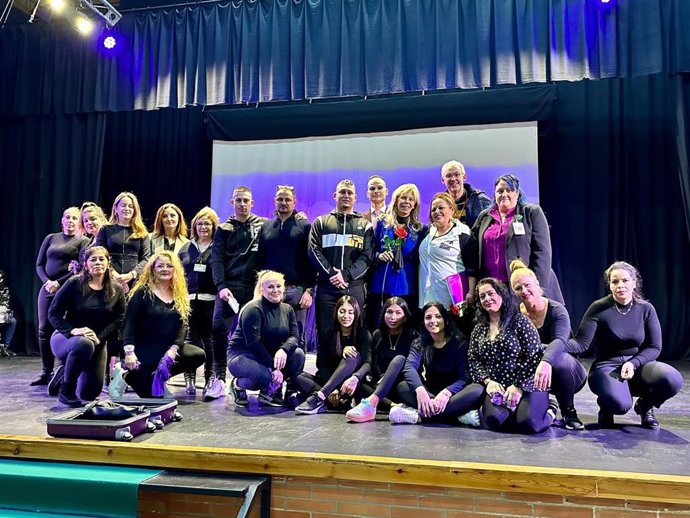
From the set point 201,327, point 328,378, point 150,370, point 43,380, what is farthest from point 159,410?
point 43,380

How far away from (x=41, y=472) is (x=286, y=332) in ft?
4.41

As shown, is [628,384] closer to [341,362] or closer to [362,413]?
[362,413]

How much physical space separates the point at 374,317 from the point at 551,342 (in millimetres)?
980

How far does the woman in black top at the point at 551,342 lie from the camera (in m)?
2.55

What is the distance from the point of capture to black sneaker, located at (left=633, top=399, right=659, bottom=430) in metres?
2.66

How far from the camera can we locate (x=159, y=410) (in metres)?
2.57

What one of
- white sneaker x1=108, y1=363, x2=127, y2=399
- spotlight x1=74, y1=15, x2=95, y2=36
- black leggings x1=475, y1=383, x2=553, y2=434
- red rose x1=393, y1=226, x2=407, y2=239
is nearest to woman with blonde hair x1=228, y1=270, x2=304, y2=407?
white sneaker x1=108, y1=363, x2=127, y2=399

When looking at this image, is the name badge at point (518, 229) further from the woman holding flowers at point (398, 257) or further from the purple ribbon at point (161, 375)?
the purple ribbon at point (161, 375)

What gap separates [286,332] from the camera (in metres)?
3.12

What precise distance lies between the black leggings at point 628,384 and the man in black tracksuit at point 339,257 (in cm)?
129

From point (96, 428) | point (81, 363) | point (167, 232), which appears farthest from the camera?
point (167, 232)

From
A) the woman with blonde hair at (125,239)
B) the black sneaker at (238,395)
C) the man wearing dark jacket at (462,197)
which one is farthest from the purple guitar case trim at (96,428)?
the man wearing dark jacket at (462,197)

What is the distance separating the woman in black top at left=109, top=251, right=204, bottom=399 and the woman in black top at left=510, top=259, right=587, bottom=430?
1853mm

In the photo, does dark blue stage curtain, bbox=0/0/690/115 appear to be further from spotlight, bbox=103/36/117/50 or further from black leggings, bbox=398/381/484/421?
black leggings, bbox=398/381/484/421
